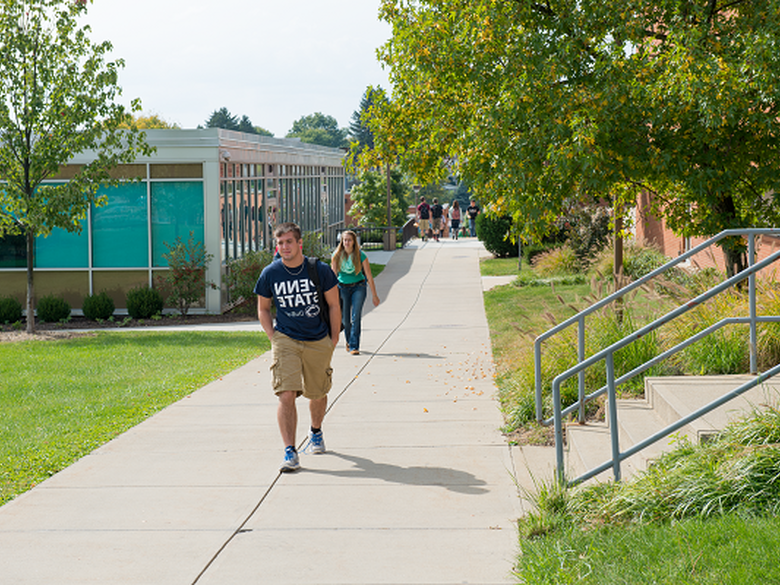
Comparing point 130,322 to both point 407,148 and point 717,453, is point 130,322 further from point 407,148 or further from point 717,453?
point 717,453

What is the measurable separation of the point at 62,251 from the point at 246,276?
398 centimetres

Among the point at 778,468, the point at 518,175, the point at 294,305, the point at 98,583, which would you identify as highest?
the point at 518,175

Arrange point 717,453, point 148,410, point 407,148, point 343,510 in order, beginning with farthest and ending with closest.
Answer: point 407,148 → point 148,410 → point 343,510 → point 717,453

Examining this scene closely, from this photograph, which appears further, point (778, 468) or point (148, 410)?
point (148, 410)

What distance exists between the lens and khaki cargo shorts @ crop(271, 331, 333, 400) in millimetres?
6453

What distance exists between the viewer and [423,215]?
37.1 m

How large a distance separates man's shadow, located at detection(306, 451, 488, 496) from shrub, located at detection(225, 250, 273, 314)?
12.1 m

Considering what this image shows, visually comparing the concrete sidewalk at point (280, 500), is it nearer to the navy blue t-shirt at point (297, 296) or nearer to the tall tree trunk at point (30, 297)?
the navy blue t-shirt at point (297, 296)

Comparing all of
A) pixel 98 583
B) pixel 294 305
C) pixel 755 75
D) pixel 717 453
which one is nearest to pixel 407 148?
pixel 755 75

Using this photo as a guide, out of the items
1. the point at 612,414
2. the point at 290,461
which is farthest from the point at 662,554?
the point at 290,461

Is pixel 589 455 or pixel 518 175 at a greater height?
pixel 518 175

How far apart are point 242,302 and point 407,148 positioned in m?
8.58

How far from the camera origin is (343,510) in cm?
545

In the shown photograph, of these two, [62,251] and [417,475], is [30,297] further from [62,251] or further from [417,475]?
[417,475]
